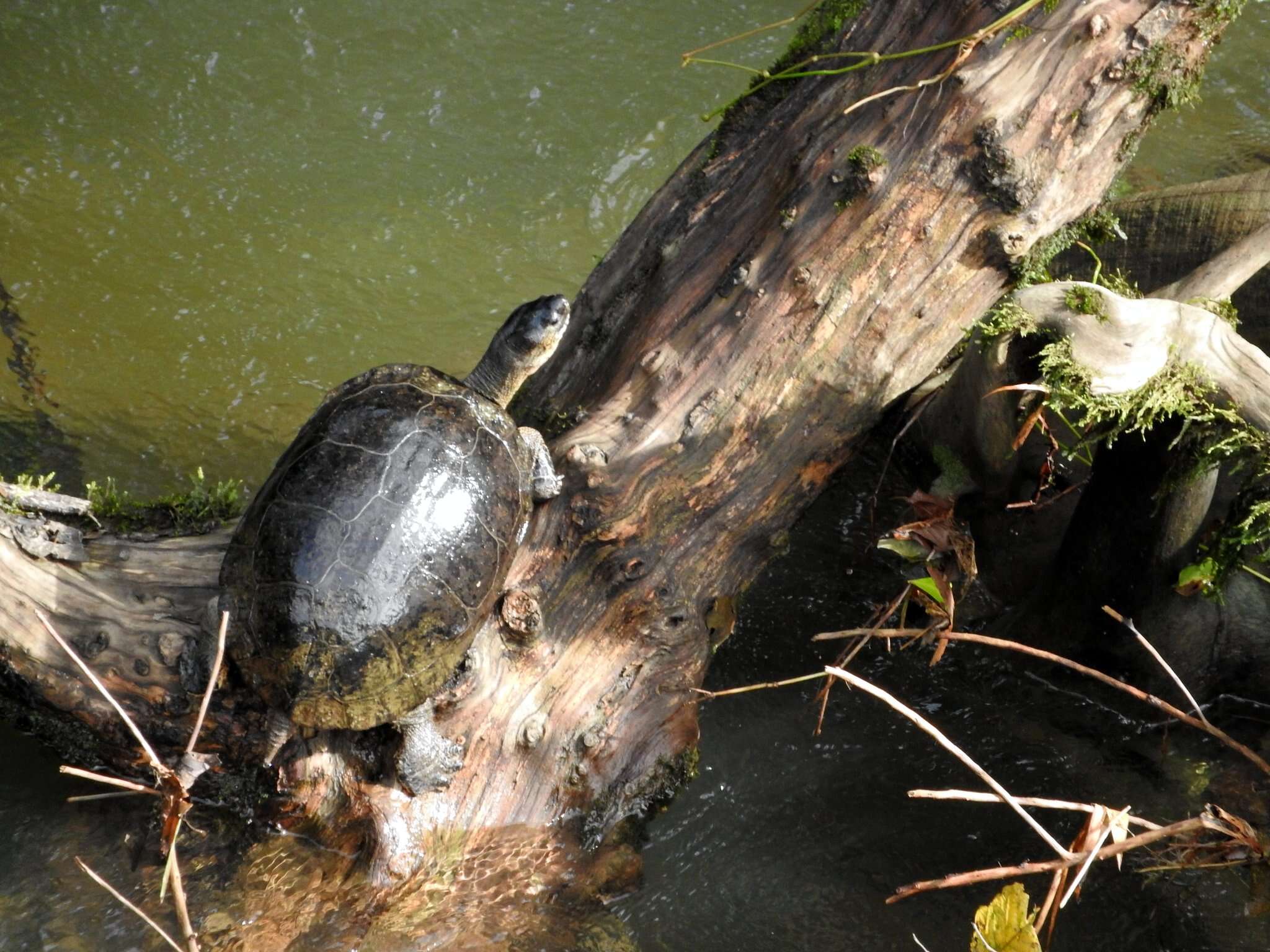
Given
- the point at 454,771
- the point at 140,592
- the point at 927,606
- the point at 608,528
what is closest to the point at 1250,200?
the point at 927,606

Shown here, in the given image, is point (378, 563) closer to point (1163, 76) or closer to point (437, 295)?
point (1163, 76)

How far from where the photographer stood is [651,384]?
3.04m

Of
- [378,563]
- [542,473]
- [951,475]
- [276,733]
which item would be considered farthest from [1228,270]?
[276,733]

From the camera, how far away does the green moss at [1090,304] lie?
2.70 meters

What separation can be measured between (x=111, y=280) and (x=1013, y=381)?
4.86m

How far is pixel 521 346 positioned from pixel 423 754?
1.57m

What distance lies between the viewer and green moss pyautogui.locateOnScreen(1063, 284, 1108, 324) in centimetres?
270

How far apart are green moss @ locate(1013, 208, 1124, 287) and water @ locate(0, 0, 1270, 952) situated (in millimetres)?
1381

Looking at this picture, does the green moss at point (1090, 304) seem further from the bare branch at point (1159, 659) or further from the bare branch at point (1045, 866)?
the bare branch at point (1045, 866)

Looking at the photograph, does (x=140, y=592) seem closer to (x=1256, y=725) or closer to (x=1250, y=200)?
(x=1256, y=725)

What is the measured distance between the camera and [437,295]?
5.84 m

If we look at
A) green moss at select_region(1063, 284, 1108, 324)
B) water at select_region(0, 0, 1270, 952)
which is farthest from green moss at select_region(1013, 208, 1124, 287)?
water at select_region(0, 0, 1270, 952)

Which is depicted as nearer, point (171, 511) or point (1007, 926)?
point (1007, 926)

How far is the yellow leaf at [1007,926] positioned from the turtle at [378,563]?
4.71 feet
